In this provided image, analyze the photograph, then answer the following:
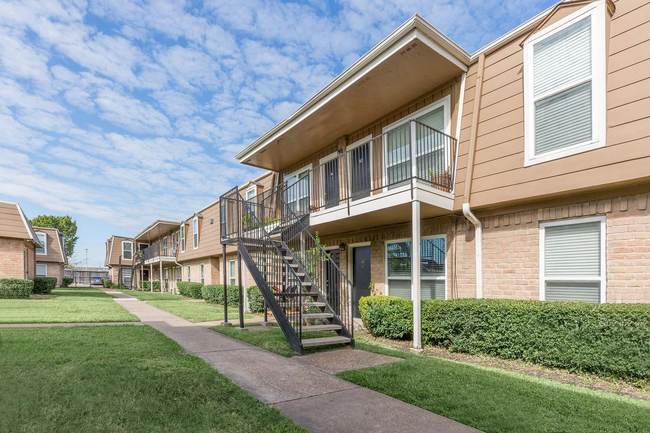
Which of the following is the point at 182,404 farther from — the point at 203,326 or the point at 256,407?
the point at 203,326

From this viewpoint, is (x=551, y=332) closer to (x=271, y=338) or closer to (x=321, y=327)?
(x=321, y=327)

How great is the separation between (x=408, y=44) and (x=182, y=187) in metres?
21.4

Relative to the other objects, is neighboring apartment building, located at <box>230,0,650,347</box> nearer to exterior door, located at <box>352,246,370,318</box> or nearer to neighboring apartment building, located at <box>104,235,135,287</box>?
exterior door, located at <box>352,246,370,318</box>

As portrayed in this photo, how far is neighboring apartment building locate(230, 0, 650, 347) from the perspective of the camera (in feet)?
16.7

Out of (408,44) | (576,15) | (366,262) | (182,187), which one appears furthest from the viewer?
(182,187)

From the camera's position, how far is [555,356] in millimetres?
4934

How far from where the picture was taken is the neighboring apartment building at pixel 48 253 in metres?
28.9

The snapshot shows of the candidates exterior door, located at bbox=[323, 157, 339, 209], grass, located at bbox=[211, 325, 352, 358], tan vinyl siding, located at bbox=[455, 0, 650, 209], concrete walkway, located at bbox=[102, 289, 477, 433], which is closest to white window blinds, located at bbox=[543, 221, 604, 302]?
tan vinyl siding, located at bbox=[455, 0, 650, 209]

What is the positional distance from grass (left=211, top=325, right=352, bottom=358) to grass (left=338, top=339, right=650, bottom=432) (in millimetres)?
1616

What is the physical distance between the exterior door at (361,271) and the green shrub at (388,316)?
1744mm

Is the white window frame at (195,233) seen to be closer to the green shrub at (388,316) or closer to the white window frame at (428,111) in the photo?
the white window frame at (428,111)

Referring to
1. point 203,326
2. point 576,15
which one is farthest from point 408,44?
point 203,326

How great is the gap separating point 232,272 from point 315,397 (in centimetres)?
1605

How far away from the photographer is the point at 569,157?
18.4ft
